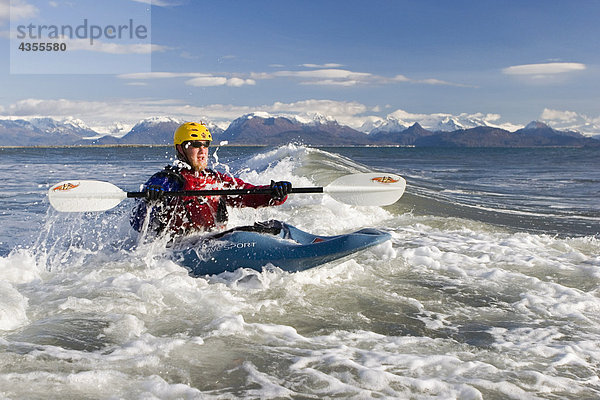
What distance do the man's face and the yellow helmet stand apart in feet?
0.15

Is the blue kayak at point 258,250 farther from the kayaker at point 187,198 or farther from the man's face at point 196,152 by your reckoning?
the man's face at point 196,152

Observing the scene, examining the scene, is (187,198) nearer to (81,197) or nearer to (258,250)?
(258,250)

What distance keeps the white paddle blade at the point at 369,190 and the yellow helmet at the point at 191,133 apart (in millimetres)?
1619

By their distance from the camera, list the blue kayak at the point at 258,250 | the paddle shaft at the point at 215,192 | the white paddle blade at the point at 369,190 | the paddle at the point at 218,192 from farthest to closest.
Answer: the white paddle blade at the point at 369,190
the paddle at the point at 218,192
the paddle shaft at the point at 215,192
the blue kayak at the point at 258,250

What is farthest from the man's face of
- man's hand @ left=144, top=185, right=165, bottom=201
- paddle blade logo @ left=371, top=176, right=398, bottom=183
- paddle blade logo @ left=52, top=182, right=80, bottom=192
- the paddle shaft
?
paddle blade logo @ left=371, top=176, right=398, bottom=183

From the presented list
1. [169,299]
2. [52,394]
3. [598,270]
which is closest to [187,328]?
[169,299]

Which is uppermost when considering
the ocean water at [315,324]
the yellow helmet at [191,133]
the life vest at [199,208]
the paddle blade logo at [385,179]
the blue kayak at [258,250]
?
the yellow helmet at [191,133]

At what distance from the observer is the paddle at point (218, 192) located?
564 centimetres

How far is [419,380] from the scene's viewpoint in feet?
9.93

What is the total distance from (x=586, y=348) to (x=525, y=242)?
152 inches

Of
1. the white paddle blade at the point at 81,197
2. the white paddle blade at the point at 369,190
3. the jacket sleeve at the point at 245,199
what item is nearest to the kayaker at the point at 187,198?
the jacket sleeve at the point at 245,199

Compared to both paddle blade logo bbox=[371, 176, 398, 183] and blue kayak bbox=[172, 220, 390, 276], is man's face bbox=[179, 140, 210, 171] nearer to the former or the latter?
blue kayak bbox=[172, 220, 390, 276]

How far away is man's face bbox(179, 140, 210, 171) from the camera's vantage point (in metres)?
5.52

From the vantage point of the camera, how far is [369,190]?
6277 mm
